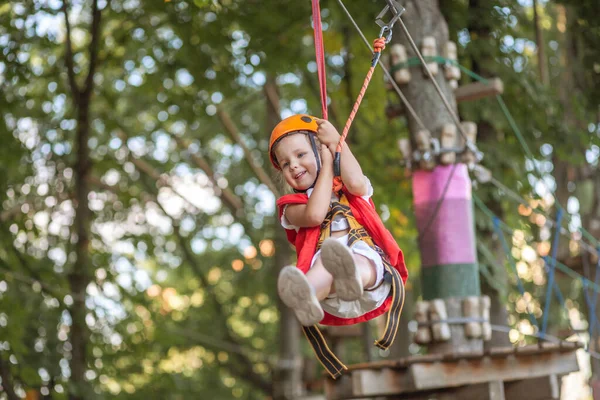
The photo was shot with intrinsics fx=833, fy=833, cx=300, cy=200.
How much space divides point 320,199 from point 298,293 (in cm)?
46

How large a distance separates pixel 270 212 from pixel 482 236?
4835 mm

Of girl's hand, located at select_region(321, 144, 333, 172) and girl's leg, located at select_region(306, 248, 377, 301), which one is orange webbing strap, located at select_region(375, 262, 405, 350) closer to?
girl's leg, located at select_region(306, 248, 377, 301)

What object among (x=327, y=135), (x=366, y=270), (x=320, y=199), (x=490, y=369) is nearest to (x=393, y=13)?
(x=327, y=135)

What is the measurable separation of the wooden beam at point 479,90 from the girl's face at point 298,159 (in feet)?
9.72

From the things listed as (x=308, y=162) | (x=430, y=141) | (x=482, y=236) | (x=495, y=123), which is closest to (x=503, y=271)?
(x=482, y=236)

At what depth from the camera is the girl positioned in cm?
315

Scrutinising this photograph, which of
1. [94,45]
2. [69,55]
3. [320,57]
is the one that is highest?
[94,45]

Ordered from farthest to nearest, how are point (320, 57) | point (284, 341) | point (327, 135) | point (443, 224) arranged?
point (284, 341) → point (443, 224) → point (320, 57) → point (327, 135)

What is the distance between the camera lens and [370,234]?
3.31 meters

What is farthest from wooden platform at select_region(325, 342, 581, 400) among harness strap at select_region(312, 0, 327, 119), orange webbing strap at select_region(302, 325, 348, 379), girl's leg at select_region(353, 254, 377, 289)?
harness strap at select_region(312, 0, 327, 119)

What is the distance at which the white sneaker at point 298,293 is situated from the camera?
9.21 ft

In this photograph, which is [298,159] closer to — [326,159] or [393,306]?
[326,159]

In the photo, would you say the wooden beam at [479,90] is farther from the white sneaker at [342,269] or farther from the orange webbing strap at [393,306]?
the white sneaker at [342,269]

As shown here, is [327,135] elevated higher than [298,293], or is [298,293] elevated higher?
[327,135]
